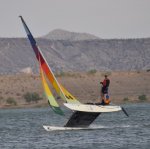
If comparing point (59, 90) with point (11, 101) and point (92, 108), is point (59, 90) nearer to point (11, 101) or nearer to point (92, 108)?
point (92, 108)

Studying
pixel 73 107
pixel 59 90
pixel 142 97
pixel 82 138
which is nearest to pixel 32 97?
pixel 142 97

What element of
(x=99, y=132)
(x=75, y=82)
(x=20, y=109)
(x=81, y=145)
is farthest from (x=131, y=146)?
(x=75, y=82)

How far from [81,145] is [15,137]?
346 inches

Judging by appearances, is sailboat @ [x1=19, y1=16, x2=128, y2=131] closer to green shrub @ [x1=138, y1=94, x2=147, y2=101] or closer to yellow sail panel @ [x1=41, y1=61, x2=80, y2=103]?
yellow sail panel @ [x1=41, y1=61, x2=80, y2=103]

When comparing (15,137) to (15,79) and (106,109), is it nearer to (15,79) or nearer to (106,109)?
(106,109)

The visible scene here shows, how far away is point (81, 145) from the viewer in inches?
1820

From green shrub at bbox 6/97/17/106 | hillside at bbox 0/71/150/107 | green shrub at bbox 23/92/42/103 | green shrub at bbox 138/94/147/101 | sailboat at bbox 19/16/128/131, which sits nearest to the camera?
sailboat at bbox 19/16/128/131

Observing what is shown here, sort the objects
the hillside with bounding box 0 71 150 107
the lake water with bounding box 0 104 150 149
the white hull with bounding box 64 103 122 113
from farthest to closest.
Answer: the hillside with bounding box 0 71 150 107 < the white hull with bounding box 64 103 122 113 < the lake water with bounding box 0 104 150 149

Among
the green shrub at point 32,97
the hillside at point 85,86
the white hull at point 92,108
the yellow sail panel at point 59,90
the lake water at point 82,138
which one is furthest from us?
the hillside at point 85,86

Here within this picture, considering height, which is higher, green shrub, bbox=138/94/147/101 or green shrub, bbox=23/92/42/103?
green shrub, bbox=23/92/42/103

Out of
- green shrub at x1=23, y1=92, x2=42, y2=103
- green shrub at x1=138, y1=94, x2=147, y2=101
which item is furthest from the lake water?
green shrub at x1=23, y1=92, x2=42, y2=103

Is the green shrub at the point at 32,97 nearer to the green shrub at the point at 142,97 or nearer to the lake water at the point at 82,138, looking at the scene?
the green shrub at the point at 142,97

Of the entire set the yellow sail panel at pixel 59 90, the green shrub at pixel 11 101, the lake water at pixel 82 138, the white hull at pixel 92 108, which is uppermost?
the yellow sail panel at pixel 59 90

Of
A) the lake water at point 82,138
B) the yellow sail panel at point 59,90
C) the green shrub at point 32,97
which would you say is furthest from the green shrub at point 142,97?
the yellow sail panel at point 59,90
